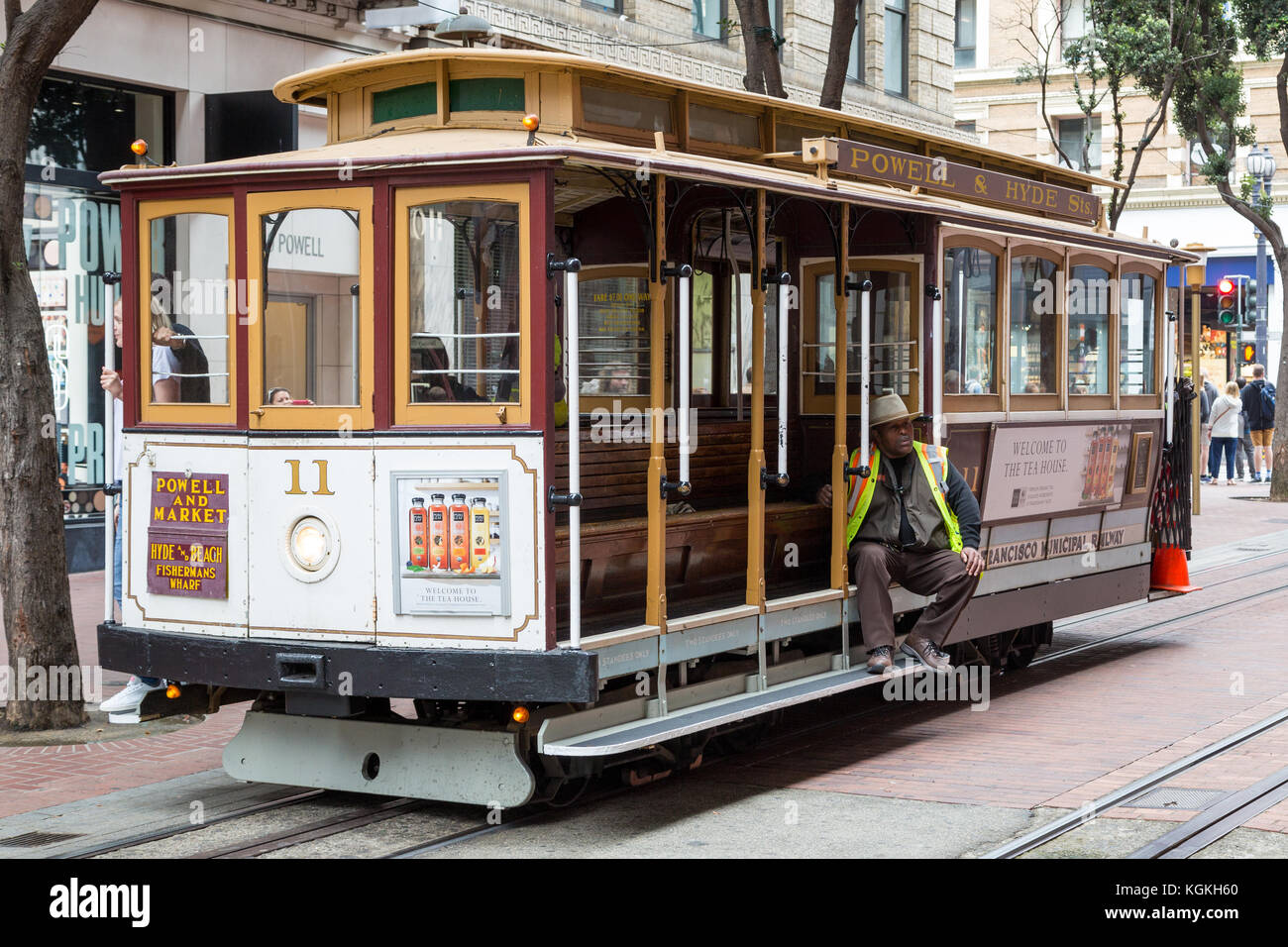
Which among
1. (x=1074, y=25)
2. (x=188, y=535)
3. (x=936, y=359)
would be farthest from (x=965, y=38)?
(x=188, y=535)

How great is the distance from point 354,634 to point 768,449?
4093 millimetres

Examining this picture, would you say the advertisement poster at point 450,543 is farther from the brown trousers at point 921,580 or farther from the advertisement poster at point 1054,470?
the advertisement poster at point 1054,470

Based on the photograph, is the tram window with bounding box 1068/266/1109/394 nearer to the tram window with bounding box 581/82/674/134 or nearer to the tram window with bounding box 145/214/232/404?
the tram window with bounding box 581/82/674/134

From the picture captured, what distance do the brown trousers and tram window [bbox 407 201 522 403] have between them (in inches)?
112

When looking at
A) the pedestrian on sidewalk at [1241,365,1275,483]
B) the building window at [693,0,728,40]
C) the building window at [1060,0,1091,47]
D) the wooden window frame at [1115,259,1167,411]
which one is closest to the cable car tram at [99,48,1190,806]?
the wooden window frame at [1115,259,1167,411]

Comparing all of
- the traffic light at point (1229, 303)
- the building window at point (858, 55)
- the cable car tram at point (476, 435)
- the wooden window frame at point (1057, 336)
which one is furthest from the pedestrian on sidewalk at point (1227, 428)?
the cable car tram at point (476, 435)

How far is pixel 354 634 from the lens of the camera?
719 centimetres

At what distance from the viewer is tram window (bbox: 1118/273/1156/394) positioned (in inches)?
479

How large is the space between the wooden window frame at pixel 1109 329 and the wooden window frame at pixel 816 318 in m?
1.78

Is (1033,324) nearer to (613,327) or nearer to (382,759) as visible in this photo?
(613,327)

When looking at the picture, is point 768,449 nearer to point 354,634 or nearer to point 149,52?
point 354,634

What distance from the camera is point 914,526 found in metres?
9.35

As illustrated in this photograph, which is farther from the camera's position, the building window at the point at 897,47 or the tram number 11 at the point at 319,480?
the building window at the point at 897,47

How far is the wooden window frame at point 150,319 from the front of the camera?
7564 mm
